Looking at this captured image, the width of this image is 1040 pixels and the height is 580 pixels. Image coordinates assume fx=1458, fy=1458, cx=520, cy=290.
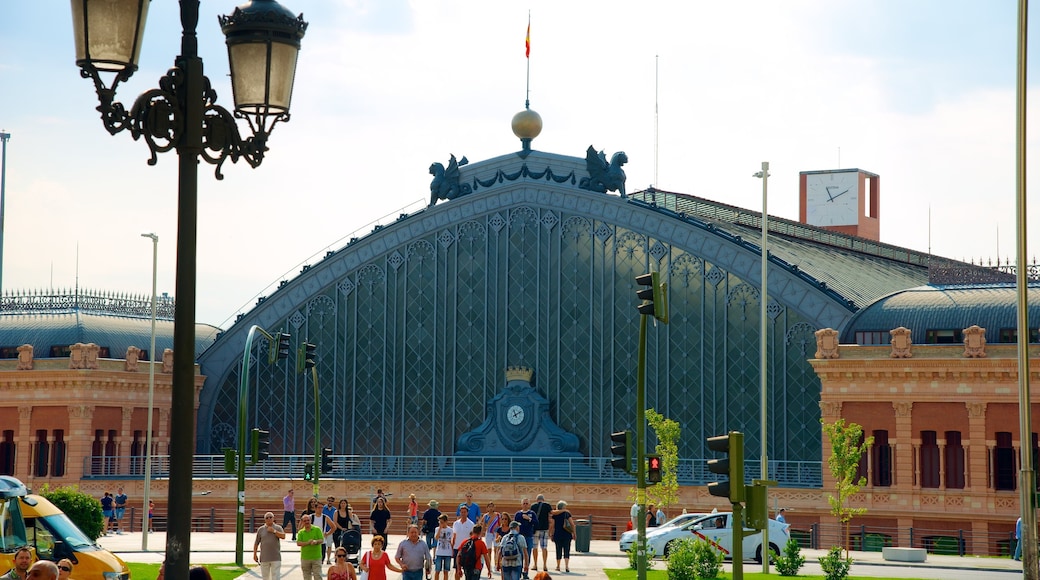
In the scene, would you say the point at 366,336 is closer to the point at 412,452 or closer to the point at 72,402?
the point at 412,452

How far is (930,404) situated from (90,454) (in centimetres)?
3343

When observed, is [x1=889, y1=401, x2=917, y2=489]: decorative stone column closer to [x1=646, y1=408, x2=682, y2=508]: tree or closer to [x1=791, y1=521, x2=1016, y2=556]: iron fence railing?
[x1=791, y1=521, x2=1016, y2=556]: iron fence railing

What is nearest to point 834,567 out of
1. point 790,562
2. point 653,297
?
point 790,562

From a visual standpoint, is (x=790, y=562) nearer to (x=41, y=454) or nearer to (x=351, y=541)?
(x=351, y=541)

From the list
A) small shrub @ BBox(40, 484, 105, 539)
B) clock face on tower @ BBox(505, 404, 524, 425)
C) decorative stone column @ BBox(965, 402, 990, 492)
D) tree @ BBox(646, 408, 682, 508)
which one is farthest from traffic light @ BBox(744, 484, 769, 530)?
clock face on tower @ BBox(505, 404, 524, 425)

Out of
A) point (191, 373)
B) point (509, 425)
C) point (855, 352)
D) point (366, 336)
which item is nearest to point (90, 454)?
point (366, 336)

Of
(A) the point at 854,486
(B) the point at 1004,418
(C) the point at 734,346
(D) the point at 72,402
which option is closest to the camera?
(A) the point at 854,486

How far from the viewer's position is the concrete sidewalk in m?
35.8

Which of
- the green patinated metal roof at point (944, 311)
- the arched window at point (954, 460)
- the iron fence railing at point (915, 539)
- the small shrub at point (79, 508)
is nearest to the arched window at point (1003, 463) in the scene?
the arched window at point (954, 460)

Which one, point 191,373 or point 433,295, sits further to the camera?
point 433,295

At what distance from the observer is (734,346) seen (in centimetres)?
5525

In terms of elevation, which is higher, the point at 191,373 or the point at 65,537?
the point at 191,373

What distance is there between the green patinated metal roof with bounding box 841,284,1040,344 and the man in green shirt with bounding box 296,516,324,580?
30.7 m

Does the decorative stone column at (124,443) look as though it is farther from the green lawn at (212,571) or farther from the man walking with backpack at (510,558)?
the man walking with backpack at (510,558)
